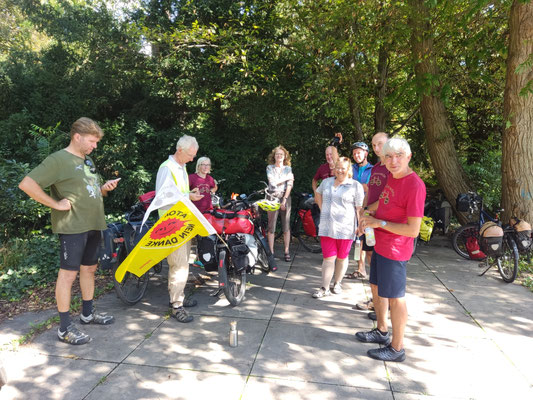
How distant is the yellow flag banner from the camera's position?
3.34m

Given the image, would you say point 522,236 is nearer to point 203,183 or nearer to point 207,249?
point 207,249

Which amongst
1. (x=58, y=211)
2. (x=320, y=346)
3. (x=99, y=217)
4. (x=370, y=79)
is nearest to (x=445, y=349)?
(x=320, y=346)

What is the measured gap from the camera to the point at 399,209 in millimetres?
2736

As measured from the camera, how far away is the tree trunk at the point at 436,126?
658 cm

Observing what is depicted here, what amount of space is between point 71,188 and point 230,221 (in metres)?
1.76

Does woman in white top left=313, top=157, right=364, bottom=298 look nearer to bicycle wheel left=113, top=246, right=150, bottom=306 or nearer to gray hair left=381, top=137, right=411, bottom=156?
gray hair left=381, top=137, right=411, bottom=156

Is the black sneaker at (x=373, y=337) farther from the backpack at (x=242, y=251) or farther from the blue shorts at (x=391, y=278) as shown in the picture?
the backpack at (x=242, y=251)

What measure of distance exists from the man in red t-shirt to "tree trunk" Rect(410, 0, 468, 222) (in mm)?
4532

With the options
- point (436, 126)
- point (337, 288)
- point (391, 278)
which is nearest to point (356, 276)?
point (337, 288)

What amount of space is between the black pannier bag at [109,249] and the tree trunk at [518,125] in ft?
20.2

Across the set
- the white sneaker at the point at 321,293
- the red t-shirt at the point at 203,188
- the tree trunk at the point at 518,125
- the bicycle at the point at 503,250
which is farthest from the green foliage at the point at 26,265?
the tree trunk at the point at 518,125

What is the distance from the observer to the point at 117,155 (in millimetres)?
8070

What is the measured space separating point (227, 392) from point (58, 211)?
6.85ft

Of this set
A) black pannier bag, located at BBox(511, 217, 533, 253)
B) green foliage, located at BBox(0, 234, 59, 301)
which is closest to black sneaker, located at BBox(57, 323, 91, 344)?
green foliage, located at BBox(0, 234, 59, 301)
